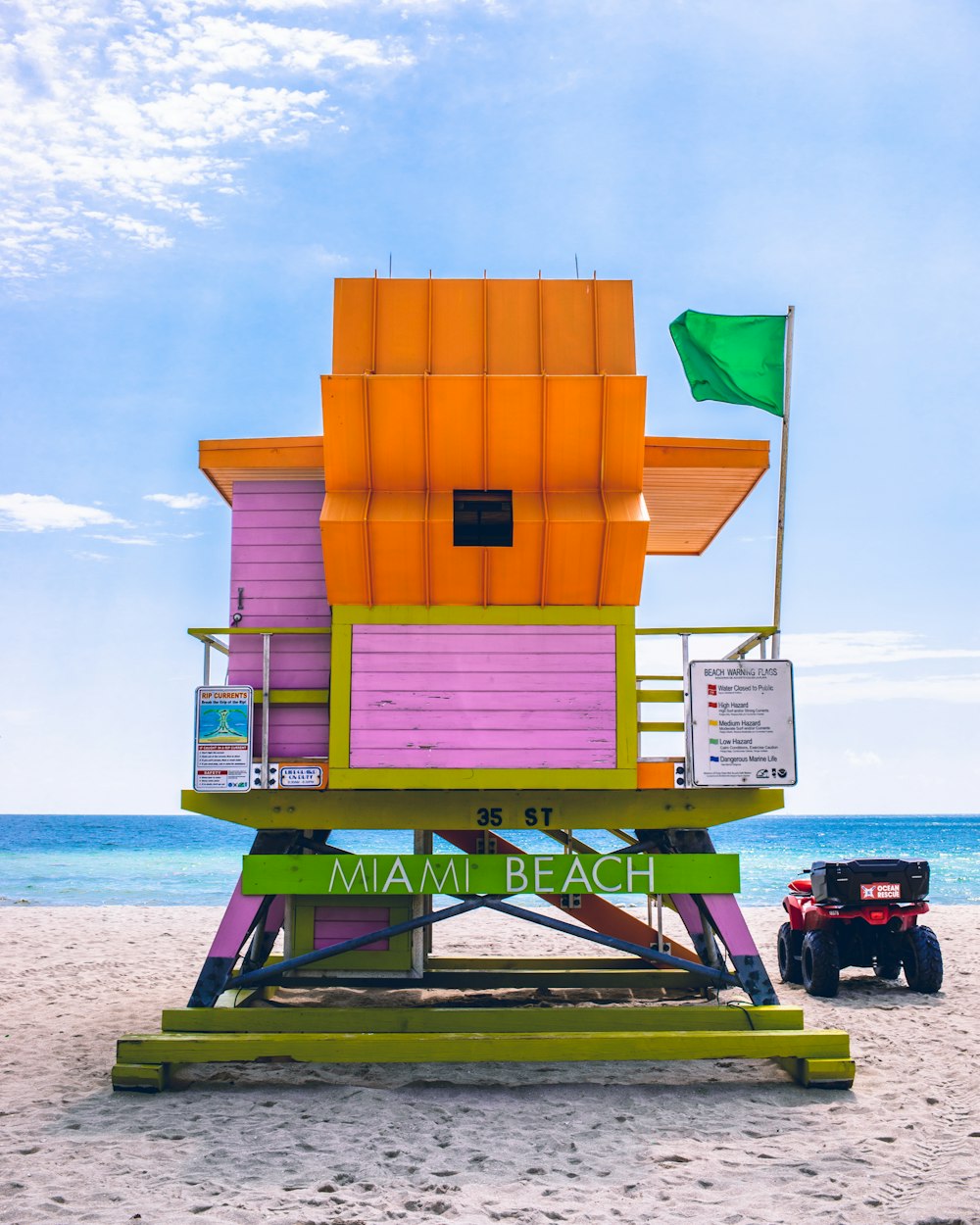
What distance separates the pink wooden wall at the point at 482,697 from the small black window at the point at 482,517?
0.77 meters

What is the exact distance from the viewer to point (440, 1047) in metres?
8.85

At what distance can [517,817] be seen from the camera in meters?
9.53

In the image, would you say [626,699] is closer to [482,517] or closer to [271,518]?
[482,517]

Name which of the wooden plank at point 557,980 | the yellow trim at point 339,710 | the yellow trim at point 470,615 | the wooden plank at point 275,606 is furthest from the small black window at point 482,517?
the wooden plank at point 557,980

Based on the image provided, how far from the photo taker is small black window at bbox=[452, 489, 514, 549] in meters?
9.41

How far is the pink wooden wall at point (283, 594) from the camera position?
9742mm

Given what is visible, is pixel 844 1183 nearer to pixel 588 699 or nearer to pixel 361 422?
pixel 588 699

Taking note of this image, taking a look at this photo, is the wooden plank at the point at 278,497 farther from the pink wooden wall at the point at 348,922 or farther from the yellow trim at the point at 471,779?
the pink wooden wall at the point at 348,922

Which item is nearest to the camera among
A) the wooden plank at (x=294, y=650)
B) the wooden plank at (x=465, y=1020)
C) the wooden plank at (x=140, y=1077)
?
the wooden plank at (x=140, y=1077)

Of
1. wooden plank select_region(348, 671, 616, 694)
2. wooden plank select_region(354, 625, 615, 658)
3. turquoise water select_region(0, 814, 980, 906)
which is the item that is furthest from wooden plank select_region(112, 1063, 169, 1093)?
turquoise water select_region(0, 814, 980, 906)

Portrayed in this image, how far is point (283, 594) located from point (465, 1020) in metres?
4.13

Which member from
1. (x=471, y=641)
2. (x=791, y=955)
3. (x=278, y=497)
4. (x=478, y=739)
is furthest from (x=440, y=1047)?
(x=791, y=955)

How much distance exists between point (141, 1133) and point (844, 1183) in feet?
15.6

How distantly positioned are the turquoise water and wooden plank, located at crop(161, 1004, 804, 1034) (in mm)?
11846
